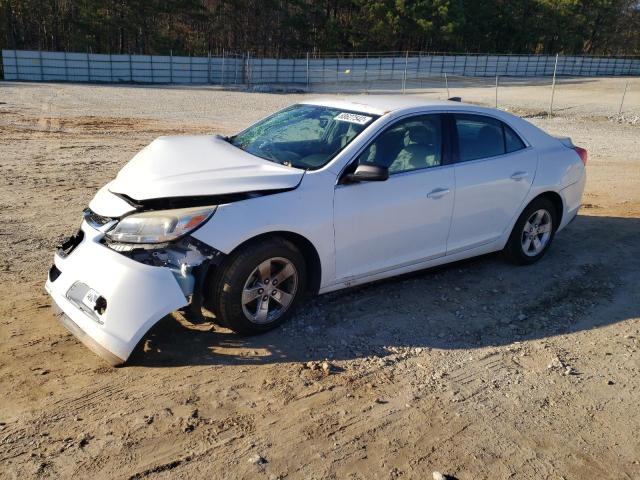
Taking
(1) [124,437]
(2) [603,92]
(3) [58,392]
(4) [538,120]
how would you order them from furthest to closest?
(2) [603,92]
(4) [538,120]
(3) [58,392]
(1) [124,437]

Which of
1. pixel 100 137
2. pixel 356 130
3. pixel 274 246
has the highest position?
pixel 356 130

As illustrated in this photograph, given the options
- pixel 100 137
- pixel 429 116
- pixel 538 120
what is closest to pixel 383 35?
pixel 538 120

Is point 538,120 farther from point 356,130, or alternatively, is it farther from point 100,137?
point 356,130

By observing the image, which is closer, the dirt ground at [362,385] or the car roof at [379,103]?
the dirt ground at [362,385]

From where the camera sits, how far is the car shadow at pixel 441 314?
409 cm

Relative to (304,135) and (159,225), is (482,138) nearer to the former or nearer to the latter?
(304,135)

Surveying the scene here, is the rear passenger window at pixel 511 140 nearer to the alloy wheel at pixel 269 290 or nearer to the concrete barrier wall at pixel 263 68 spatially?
the alloy wheel at pixel 269 290

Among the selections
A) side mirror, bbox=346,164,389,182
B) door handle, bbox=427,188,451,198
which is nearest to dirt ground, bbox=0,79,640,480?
door handle, bbox=427,188,451,198

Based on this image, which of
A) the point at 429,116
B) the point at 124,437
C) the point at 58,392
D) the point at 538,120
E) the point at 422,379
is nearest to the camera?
the point at 124,437

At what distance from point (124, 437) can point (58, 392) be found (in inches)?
25.1

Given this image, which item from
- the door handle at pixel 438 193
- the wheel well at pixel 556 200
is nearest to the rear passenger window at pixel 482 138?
the door handle at pixel 438 193

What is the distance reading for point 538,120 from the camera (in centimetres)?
2167

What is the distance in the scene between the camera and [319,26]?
57.1m

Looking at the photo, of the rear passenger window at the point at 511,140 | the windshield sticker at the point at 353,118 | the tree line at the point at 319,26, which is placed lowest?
the rear passenger window at the point at 511,140
